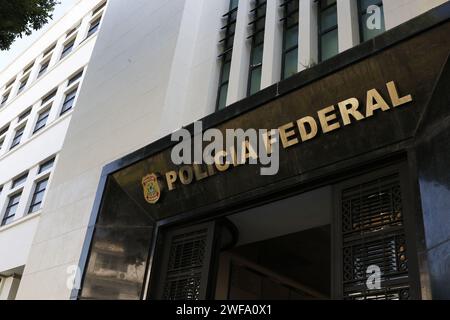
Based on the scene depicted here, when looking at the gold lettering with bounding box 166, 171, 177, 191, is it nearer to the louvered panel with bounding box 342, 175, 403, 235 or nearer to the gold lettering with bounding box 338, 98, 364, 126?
the louvered panel with bounding box 342, 175, 403, 235

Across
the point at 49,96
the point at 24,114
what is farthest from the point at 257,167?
the point at 24,114

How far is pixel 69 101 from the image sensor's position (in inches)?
590

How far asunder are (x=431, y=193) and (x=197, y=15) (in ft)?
25.0

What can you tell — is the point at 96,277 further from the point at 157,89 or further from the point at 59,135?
the point at 59,135

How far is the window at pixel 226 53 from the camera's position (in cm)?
938

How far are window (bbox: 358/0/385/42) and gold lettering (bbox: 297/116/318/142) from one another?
2.02 meters

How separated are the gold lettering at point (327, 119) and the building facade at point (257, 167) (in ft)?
0.06

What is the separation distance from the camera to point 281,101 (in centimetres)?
671

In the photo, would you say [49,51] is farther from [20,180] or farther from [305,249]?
[305,249]

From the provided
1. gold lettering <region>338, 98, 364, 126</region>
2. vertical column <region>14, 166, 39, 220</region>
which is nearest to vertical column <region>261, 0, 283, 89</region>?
gold lettering <region>338, 98, 364, 126</region>

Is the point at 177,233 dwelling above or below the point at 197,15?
below

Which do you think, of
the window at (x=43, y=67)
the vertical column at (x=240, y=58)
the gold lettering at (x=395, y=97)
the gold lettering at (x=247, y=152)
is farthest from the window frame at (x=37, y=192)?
the gold lettering at (x=395, y=97)

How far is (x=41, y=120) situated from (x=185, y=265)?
10.4m
